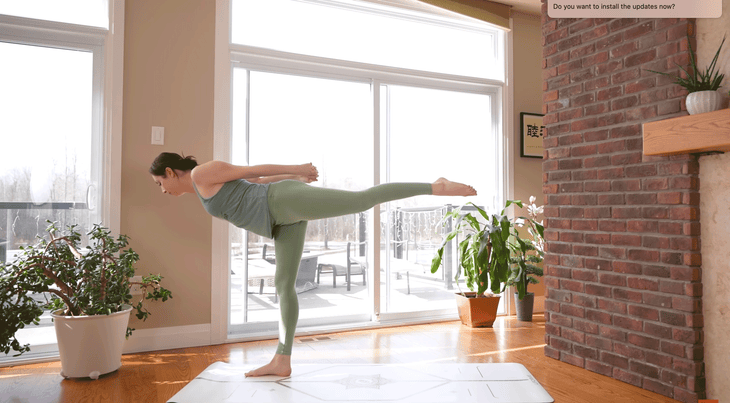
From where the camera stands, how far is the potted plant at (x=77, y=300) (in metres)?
2.29

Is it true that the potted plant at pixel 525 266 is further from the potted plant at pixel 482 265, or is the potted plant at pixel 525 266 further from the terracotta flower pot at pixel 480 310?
the terracotta flower pot at pixel 480 310

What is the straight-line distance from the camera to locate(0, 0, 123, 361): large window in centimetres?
271

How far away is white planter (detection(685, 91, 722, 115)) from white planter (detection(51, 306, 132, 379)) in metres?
2.89

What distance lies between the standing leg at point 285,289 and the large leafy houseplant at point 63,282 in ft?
2.81

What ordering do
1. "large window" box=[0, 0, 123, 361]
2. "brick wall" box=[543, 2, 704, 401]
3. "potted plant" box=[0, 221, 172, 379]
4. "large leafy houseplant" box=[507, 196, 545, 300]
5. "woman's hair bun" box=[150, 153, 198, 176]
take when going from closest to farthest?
1. "brick wall" box=[543, 2, 704, 401]
2. "woman's hair bun" box=[150, 153, 198, 176]
3. "potted plant" box=[0, 221, 172, 379]
4. "large window" box=[0, 0, 123, 361]
5. "large leafy houseplant" box=[507, 196, 545, 300]

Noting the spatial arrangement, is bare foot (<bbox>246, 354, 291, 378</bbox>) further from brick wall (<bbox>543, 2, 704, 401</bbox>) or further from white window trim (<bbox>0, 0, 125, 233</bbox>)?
brick wall (<bbox>543, 2, 704, 401</bbox>)

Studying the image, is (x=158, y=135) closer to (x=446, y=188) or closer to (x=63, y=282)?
(x=63, y=282)

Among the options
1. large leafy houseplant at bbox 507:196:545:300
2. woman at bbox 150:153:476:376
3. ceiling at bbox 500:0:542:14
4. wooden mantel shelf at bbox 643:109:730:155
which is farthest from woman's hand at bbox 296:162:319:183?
ceiling at bbox 500:0:542:14

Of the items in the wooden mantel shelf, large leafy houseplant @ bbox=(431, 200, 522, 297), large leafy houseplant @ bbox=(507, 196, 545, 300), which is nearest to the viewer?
the wooden mantel shelf

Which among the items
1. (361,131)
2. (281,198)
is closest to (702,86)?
(281,198)

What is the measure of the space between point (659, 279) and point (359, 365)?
1533mm

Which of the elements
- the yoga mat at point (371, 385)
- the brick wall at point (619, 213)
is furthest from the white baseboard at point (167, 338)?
the brick wall at point (619, 213)

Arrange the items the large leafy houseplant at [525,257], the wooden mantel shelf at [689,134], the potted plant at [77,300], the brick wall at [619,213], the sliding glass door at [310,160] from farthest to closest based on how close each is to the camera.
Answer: the large leafy houseplant at [525,257]
the sliding glass door at [310,160]
the potted plant at [77,300]
the brick wall at [619,213]
the wooden mantel shelf at [689,134]

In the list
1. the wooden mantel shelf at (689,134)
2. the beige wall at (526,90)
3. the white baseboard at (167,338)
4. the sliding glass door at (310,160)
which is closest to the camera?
the wooden mantel shelf at (689,134)
